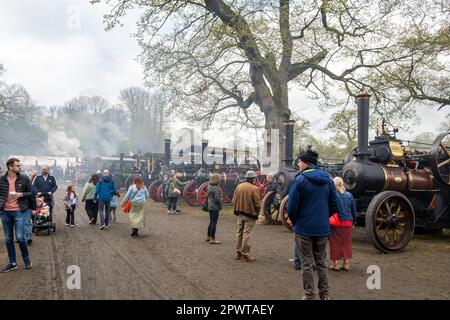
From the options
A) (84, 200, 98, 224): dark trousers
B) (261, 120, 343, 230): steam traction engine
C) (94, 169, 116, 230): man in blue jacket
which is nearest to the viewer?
(261, 120, 343, 230): steam traction engine

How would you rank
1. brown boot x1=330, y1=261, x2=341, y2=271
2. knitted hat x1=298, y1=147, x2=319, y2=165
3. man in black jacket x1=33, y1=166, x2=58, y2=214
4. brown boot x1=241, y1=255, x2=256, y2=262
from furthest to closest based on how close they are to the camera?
man in black jacket x1=33, y1=166, x2=58, y2=214 → brown boot x1=241, y1=255, x2=256, y2=262 → brown boot x1=330, y1=261, x2=341, y2=271 → knitted hat x1=298, y1=147, x2=319, y2=165

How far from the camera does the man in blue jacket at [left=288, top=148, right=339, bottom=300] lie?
3971 millimetres

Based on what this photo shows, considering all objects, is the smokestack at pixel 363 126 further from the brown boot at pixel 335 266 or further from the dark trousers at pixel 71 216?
the dark trousers at pixel 71 216

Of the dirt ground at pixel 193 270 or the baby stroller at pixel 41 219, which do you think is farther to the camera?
the baby stroller at pixel 41 219

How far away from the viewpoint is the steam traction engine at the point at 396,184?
697 cm

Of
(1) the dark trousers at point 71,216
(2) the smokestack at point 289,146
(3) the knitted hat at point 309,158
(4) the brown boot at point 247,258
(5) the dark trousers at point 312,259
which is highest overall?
(2) the smokestack at point 289,146

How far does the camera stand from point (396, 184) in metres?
7.66

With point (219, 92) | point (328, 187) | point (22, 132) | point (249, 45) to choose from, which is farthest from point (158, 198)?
point (22, 132)

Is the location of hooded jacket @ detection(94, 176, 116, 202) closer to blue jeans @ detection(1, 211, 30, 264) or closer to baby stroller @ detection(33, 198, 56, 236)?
baby stroller @ detection(33, 198, 56, 236)

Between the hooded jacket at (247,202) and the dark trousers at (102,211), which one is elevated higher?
the hooded jacket at (247,202)

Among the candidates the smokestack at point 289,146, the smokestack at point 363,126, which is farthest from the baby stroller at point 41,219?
the smokestack at point 363,126

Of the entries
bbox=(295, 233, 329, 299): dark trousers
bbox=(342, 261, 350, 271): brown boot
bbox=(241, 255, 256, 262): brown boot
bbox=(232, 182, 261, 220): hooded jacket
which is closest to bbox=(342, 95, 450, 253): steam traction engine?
bbox=(342, 261, 350, 271): brown boot
